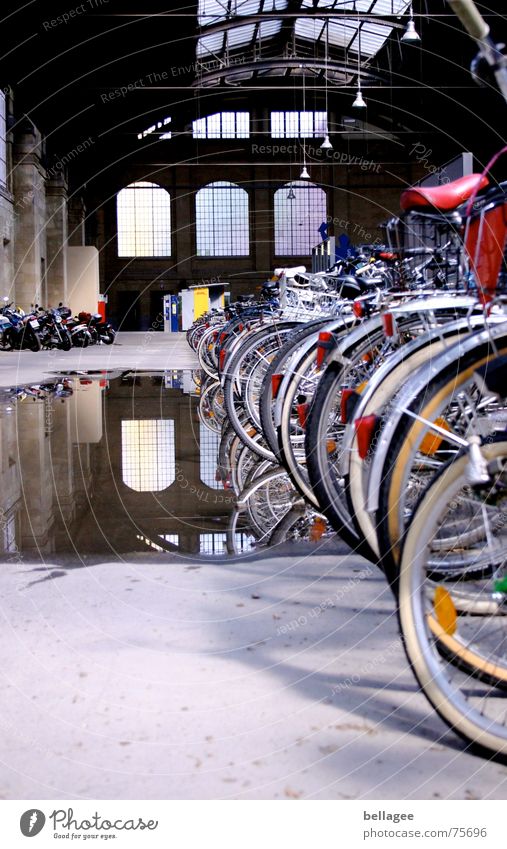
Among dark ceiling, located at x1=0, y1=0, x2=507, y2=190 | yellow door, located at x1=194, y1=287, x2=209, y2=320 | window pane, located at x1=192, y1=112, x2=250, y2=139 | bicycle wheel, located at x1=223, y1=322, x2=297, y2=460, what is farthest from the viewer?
window pane, located at x1=192, y1=112, x2=250, y2=139

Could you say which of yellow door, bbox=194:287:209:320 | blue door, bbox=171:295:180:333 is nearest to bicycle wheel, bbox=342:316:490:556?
yellow door, bbox=194:287:209:320

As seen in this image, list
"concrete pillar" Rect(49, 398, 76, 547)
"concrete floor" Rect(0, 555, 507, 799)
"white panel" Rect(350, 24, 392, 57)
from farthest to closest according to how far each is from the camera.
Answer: "white panel" Rect(350, 24, 392, 57)
"concrete pillar" Rect(49, 398, 76, 547)
"concrete floor" Rect(0, 555, 507, 799)

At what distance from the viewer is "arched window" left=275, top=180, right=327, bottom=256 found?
47.3 m

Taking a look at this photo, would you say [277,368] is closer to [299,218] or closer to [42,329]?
[42,329]

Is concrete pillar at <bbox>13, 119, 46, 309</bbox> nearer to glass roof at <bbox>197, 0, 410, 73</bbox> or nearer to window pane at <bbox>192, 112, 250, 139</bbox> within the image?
glass roof at <bbox>197, 0, 410, 73</bbox>

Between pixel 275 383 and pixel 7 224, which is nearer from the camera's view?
pixel 275 383

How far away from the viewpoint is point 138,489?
511 cm

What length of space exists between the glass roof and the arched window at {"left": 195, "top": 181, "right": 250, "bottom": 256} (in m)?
8.53

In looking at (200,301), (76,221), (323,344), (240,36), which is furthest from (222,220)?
(323,344)

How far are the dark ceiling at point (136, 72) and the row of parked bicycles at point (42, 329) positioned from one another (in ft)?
15.0

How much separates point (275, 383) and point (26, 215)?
78.4ft

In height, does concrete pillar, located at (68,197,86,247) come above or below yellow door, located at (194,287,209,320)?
above

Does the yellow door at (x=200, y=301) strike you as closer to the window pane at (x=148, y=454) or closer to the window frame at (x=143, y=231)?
the window frame at (x=143, y=231)

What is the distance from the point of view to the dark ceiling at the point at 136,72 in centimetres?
1942
